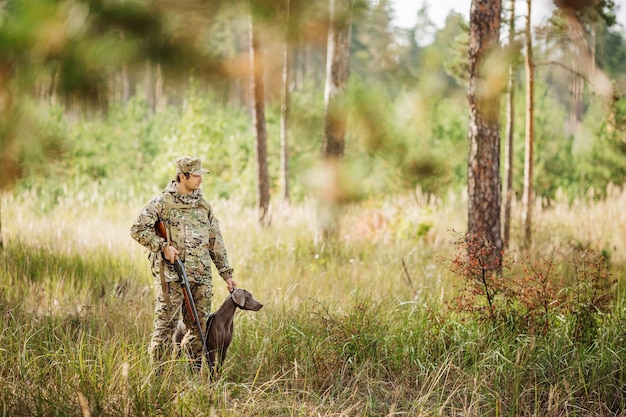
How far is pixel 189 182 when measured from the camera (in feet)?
13.6

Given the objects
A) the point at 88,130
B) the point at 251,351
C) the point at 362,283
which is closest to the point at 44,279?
the point at 251,351

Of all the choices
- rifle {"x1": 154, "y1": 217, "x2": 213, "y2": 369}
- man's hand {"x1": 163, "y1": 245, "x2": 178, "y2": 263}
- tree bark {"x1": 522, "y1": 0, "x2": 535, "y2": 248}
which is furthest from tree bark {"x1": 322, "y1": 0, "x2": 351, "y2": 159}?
man's hand {"x1": 163, "y1": 245, "x2": 178, "y2": 263}

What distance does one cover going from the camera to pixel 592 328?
15.3 feet

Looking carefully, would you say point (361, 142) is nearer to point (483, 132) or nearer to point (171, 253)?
point (483, 132)

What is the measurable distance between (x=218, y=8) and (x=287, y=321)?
9.14ft

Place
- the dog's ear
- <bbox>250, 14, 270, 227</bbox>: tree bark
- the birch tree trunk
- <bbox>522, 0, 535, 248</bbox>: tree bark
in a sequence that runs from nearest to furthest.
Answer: the dog's ear → the birch tree trunk → <bbox>522, 0, 535, 248</bbox>: tree bark → <bbox>250, 14, 270, 227</bbox>: tree bark

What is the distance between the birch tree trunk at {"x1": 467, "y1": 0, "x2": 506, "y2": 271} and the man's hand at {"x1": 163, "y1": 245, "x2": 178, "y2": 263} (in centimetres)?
355

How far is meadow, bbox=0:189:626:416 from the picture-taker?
360 cm

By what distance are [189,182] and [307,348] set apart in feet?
4.70

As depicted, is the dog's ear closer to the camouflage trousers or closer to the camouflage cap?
the camouflage trousers

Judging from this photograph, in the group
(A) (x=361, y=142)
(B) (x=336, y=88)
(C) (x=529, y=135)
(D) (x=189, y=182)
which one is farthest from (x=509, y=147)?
(D) (x=189, y=182)

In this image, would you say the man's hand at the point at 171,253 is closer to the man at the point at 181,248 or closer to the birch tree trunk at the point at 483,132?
the man at the point at 181,248

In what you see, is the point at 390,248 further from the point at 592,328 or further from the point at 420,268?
the point at 592,328

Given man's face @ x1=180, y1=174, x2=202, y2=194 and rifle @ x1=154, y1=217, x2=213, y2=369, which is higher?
man's face @ x1=180, y1=174, x2=202, y2=194
